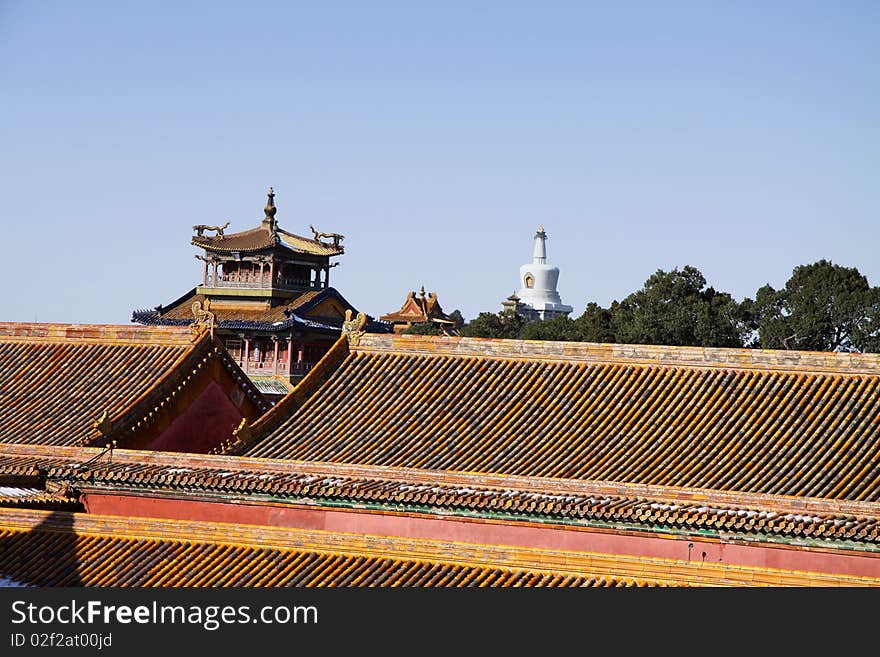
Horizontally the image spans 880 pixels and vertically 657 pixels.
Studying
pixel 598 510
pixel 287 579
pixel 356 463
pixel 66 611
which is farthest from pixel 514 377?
→ pixel 66 611

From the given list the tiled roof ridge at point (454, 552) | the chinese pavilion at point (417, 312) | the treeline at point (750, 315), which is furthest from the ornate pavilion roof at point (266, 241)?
the tiled roof ridge at point (454, 552)

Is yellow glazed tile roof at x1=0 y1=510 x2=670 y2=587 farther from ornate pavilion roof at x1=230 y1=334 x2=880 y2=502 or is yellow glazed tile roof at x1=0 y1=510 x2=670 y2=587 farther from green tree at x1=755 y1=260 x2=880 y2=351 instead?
green tree at x1=755 y1=260 x2=880 y2=351

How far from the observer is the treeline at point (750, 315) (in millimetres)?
49719

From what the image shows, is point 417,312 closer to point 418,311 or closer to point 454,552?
point 418,311

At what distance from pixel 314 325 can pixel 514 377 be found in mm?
33925

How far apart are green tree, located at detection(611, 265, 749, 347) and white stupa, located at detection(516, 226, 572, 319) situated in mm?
73600

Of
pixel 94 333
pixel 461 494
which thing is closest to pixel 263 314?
pixel 94 333

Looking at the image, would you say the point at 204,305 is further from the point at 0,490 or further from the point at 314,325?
the point at 314,325

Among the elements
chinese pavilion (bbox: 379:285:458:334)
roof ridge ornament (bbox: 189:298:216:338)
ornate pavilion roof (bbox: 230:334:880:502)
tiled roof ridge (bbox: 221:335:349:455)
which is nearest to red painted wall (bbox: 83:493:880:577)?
ornate pavilion roof (bbox: 230:334:880:502)

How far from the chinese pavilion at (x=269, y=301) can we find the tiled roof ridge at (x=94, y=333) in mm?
27599

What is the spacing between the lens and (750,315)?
51594 millimetres

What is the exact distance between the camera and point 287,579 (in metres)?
19.1

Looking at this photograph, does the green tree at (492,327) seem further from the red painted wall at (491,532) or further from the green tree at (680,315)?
the red painted wall at (491,532)

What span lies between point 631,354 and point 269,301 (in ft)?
127
